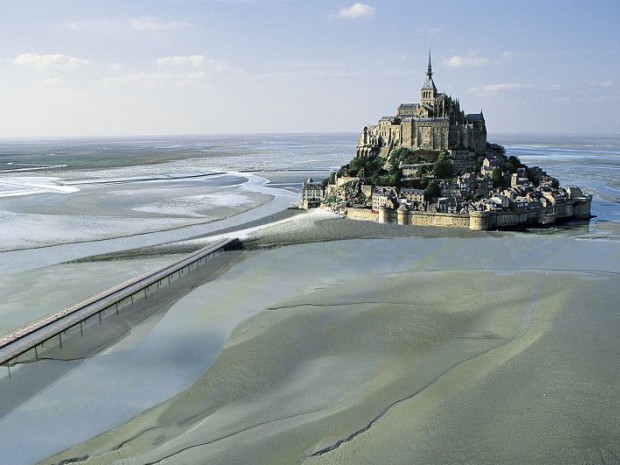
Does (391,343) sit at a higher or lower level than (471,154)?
lower

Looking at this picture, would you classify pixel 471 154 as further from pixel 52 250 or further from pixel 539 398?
pixel 539 398

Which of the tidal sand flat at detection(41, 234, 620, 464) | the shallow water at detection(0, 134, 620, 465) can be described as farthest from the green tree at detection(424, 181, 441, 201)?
the tidal sand flat at detection(41, 234, 620, 464)

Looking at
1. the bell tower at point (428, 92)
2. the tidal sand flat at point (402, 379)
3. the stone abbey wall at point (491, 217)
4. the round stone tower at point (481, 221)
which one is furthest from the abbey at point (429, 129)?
the tidal sand flat at point (402, 379)

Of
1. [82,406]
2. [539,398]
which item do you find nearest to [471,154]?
[539,398]

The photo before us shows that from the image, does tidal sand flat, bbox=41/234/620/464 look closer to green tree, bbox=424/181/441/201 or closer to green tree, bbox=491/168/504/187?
green tree, bbox=424/181/441/201

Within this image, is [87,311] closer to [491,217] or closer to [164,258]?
[164,258]

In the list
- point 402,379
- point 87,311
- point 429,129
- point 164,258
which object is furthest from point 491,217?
point 87,311
